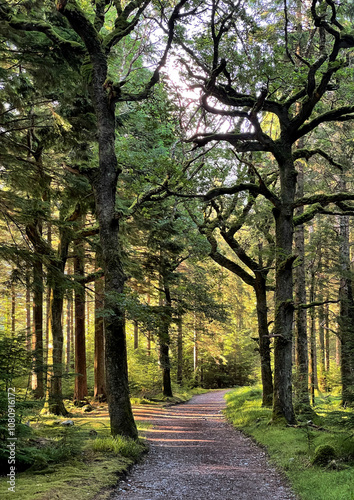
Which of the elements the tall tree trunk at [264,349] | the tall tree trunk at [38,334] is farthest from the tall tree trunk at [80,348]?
the tall tree trunk at [264,349]

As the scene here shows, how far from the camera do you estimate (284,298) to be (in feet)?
29.7

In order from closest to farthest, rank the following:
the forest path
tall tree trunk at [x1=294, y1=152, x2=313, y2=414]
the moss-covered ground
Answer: the moss-covered ground, the forest path, tall tree trunk at [x1=294, y1=152, x2=313, y2=414]

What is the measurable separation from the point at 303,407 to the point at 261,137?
7.39 m

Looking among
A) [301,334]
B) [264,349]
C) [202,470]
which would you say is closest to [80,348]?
[264,349]

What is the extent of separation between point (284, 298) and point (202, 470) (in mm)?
4585

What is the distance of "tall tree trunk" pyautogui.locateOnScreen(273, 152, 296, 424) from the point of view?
8641 mm

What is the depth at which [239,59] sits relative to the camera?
7.49 metres

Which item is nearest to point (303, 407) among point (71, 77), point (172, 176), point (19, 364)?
point (172, 176)

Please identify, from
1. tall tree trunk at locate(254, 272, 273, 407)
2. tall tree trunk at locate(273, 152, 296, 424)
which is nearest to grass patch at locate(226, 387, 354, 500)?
tall tree trunk at locate(273, 152, 296, 424)

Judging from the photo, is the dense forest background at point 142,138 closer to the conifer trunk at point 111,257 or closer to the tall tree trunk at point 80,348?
the conifer trunk at point 111,257

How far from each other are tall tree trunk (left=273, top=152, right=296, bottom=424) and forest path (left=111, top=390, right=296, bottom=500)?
1.33 meters

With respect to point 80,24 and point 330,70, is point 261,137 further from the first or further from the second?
point 80,24

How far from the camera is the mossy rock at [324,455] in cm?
544

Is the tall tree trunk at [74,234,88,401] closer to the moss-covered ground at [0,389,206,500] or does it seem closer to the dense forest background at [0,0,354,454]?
the dense forest background at [0,0,354,454]
